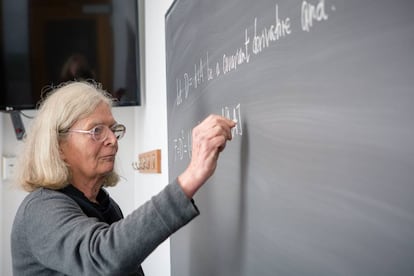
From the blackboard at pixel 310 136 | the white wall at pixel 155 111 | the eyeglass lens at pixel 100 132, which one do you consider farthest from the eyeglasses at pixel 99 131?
the white wall at pixel 155 111

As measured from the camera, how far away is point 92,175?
4.03 feet

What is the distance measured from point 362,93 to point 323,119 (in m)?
0.10

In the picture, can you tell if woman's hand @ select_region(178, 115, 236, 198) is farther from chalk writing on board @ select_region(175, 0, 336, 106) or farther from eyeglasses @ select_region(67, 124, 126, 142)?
eyeglasses @ select_region(67, 124, 126, 142)

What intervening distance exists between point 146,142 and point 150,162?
0.27 metres

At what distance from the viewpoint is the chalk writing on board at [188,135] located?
0.96 meters

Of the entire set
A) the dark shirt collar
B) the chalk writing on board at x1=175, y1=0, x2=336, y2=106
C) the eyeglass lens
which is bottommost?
the dark shirt collar

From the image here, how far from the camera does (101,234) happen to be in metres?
0.87

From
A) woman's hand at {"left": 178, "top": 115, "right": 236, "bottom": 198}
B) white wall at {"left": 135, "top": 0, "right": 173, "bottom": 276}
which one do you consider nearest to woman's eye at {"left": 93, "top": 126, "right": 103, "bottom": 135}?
woman's hand at {"left": 178, "top": 115, "right": 236, "bottom": 198}

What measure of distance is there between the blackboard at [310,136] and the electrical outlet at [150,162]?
772 mm

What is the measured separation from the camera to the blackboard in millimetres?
508

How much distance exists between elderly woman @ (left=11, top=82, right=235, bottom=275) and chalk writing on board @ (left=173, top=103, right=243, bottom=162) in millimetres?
20

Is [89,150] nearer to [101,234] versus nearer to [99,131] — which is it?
[99,131]

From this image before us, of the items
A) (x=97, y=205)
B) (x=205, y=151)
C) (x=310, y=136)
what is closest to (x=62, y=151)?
(x=97, y=205)

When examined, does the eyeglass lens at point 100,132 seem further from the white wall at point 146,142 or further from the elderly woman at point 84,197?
the white wall at point 146,142
